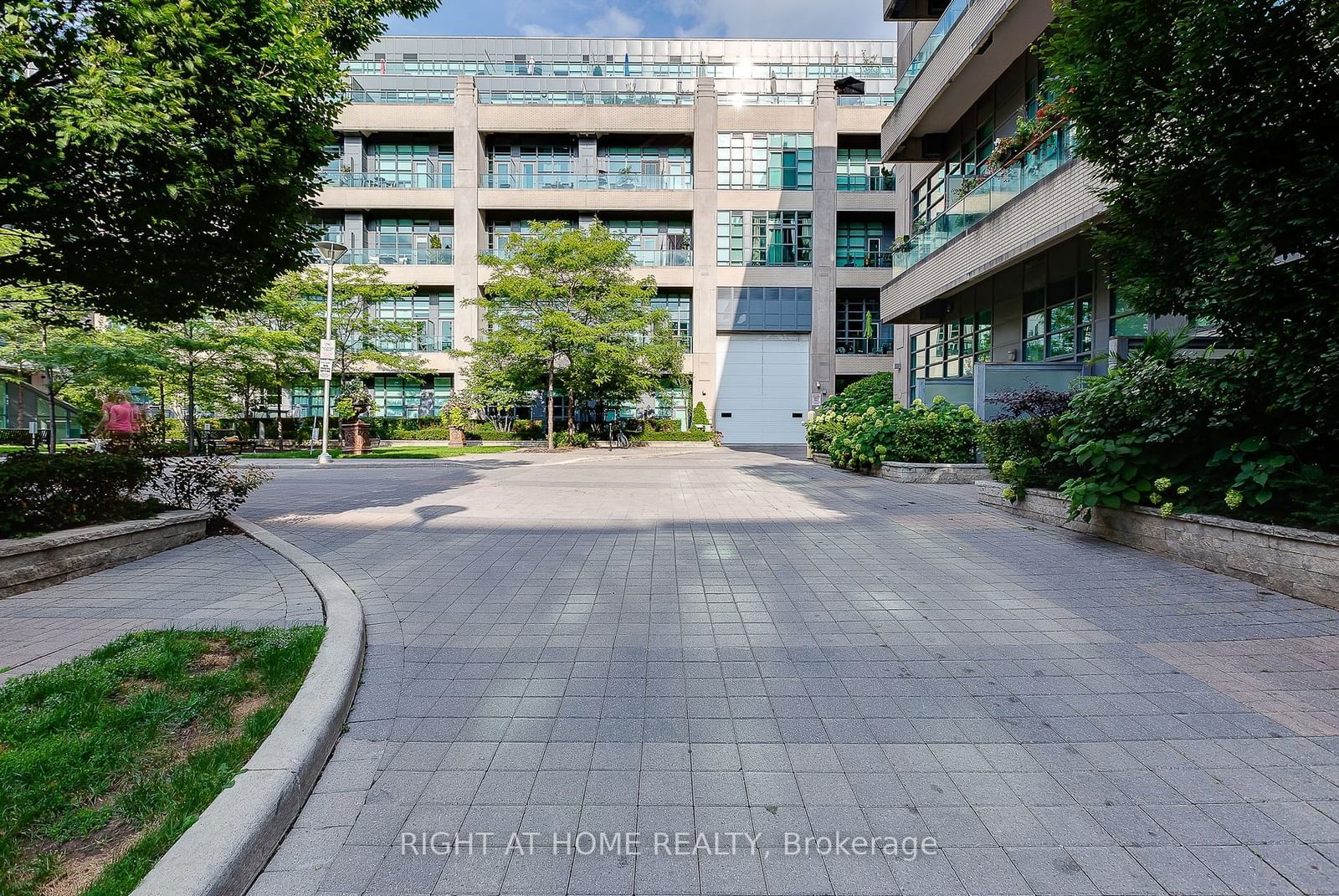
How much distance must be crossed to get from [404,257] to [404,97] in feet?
35.0

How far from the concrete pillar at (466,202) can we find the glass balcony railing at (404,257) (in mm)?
994

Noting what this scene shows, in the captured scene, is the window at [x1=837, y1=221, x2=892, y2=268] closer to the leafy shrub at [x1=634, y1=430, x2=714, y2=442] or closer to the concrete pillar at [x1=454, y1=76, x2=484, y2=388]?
the leafy shrub at [x1=634, y1=430, x2=714, y2=442]

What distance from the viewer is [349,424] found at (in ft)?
93.5

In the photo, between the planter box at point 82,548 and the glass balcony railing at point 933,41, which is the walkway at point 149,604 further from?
the glass balcony railing at point 933,41

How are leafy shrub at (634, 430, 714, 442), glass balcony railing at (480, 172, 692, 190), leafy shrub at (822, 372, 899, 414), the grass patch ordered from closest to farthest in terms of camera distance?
the grass patch → leafy shrub at (822, 372, 899, 414) → leafy shrub at (634, 430, 714, 442) → glass balcony railing at (480, 172, 692, 190)

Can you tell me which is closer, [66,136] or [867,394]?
[66,136]

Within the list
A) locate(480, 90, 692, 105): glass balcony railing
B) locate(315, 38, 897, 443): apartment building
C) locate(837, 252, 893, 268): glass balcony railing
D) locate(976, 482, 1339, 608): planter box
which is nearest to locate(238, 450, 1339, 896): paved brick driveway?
locate(976, 482, 1339, 608): planter box

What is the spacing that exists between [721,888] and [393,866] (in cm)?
119

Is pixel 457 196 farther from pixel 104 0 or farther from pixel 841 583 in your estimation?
pixel 841 583

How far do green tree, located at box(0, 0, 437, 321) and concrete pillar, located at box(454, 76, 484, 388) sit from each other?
3292cm

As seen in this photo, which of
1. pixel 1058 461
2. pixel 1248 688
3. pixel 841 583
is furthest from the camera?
pixel 1058 461

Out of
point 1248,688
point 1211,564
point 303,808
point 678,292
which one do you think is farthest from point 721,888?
point 678,292

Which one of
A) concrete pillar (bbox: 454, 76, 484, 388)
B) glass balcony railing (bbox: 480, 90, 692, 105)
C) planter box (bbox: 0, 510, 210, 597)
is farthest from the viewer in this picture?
glass balcony railing (bbox: 480, 90, 692, 105)

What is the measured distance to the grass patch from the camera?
2176 millimetres
